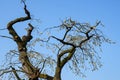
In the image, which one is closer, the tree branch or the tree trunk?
the tree trunk

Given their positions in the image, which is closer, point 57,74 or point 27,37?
point 57,74

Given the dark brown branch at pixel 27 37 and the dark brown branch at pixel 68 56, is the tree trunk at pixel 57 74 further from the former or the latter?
the dark brown branch at pixel 27 37

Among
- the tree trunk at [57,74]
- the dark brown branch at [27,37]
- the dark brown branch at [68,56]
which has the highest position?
the dark brown branch at [27,37]

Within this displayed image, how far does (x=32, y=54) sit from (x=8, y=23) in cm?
164

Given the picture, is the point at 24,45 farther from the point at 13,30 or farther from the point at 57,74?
the point at 57,74

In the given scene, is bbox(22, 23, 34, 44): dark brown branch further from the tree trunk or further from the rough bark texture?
the tree trunk

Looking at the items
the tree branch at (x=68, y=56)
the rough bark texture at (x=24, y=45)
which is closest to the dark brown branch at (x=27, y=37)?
the rough bark texture at (x=24, y=45)

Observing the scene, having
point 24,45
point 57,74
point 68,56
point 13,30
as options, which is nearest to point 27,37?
point 24,45

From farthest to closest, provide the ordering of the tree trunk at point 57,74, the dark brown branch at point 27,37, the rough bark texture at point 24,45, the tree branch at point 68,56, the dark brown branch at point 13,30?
the dark brown branch at point 27,37
the dark brown branch at point 13,30
the tree branch at point 68,56
the rough bark texture at point 24,45
the tree trunk at point 57,74

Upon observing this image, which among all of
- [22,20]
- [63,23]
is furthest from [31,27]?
[63,23]

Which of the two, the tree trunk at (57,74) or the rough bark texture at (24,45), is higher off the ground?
the rough bark texture at (24,45)

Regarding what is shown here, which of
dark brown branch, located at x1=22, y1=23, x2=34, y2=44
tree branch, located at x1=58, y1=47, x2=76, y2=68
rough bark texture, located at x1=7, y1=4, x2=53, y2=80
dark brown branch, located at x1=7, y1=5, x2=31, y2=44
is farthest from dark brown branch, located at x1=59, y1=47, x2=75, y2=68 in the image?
dark brown branch, located at x1=7, y1=5, x2=31, y2=44

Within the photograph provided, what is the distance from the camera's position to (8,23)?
13656 millimetres

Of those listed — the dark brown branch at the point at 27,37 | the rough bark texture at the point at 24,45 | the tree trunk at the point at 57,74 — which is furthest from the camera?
the dark brown branch at the point at 27,37
